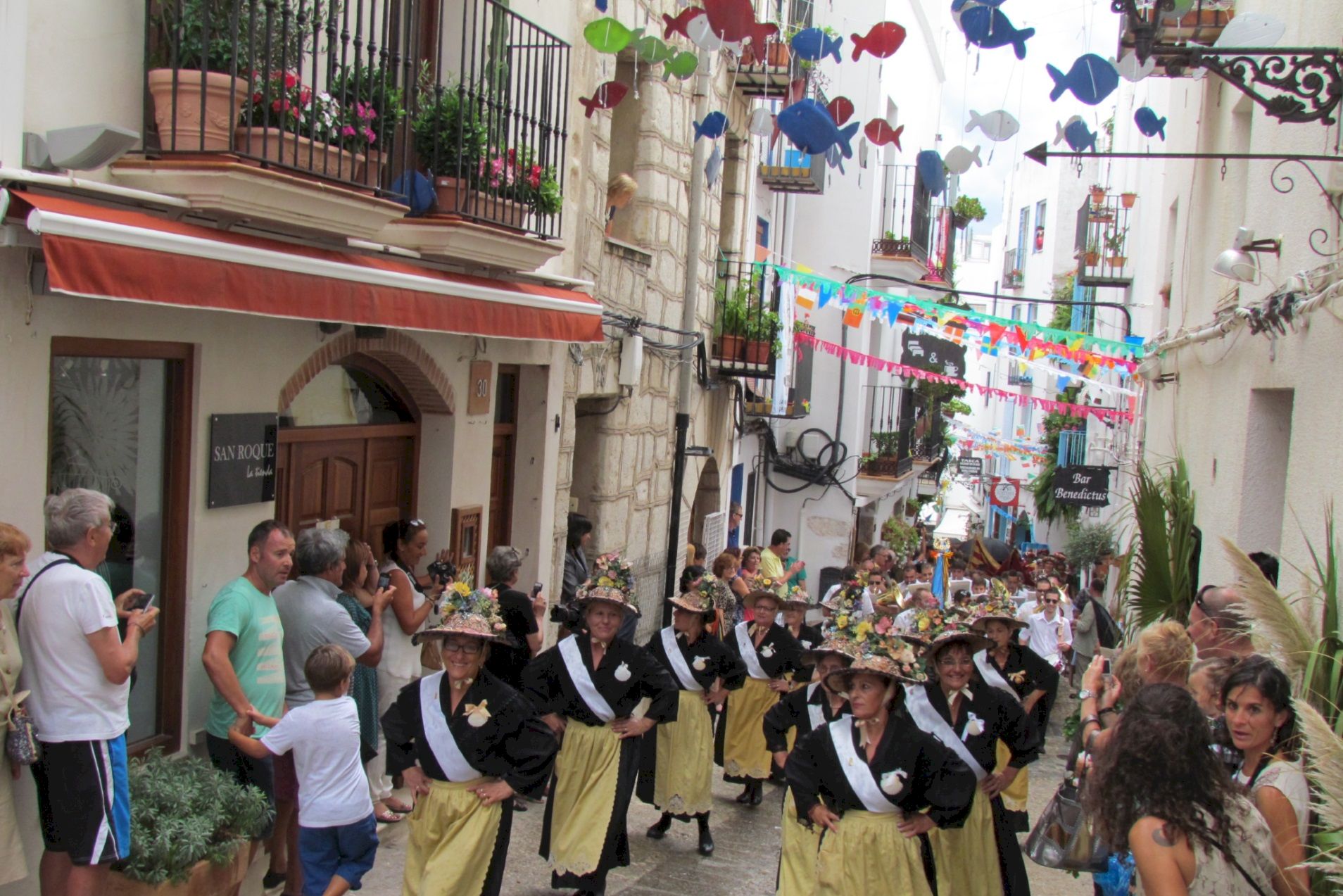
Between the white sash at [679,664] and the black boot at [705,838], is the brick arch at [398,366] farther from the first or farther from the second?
the black boot at [705,838]

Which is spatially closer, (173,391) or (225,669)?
(225,669)

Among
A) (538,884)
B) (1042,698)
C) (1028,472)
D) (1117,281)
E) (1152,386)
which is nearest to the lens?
(538,884)

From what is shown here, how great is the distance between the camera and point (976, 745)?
6.21 metres

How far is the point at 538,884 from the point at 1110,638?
7.50 m

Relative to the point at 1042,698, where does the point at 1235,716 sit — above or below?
above

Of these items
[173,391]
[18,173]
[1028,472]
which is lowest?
[1028,472]

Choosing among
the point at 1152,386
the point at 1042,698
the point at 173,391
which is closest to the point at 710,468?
the point at 1152,386

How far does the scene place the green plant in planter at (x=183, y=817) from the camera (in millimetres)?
5047

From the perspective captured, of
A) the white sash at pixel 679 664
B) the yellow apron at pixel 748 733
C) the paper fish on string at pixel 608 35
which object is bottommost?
the yellow apron at pixel 748 733

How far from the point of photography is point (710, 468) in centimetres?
1656

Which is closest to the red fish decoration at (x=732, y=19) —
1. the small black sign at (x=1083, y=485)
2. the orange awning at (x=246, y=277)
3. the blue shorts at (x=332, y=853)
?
the orange awning at (x=246, y=277)

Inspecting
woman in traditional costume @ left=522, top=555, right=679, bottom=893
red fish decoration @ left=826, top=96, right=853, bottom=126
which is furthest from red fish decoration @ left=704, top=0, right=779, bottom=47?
woman in traditional costume @ left=522, top=555, right=679, bottom=893

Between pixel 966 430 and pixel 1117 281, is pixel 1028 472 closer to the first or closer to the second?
pixel 966 430

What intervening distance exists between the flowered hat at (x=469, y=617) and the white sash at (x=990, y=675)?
247 centimetres
